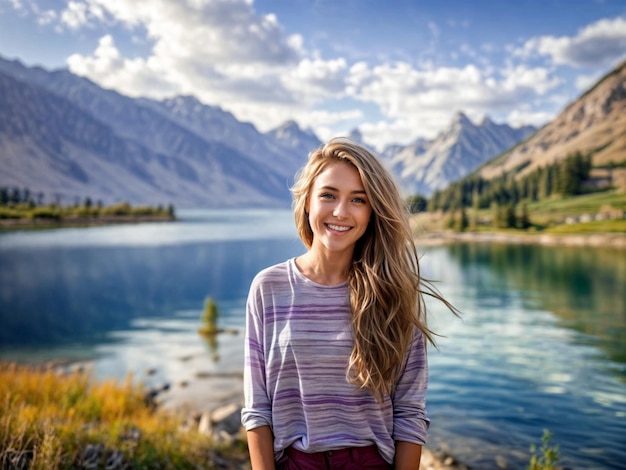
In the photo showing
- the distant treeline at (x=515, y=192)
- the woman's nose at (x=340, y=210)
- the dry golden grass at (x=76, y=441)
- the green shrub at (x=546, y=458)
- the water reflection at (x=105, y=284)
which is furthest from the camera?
the distant treeline at (x=515, y=192)

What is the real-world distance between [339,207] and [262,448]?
4.35ft

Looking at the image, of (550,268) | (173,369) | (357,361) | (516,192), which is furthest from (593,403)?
(516,192)

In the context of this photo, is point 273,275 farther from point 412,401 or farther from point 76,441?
point 76,441

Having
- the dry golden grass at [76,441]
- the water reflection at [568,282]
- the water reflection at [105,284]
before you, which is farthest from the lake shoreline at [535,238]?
the dry golden grass at [76,441]

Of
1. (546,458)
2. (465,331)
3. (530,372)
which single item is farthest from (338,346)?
(465,331)

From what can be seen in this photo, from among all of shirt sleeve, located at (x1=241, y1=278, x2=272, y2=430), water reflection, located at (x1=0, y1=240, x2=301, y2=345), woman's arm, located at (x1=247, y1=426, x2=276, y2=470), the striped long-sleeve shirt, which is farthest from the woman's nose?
water reflection, located at (x1=0, y1=240, x2=301, y2=345)

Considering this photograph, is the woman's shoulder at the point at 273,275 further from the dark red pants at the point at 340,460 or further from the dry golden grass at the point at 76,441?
the dry golden grass at the point at 76,441

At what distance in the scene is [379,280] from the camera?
9.13 feet

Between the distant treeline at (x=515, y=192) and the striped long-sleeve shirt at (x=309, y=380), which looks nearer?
the striped long-sleeve shirt at (x=309, y=380)

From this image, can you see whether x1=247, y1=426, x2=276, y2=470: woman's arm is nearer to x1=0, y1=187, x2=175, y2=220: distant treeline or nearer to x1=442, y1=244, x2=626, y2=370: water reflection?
x1=442, y1=244, x2=626, y2=370: water reflection

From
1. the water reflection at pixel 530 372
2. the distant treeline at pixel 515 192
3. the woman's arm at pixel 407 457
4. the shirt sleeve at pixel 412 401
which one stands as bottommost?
the water reflection at pixel 530 372

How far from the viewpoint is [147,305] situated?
1651 inches

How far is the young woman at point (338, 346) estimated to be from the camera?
2.64 metres

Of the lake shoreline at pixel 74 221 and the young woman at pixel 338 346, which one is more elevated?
the young woman at pixel 338 346
